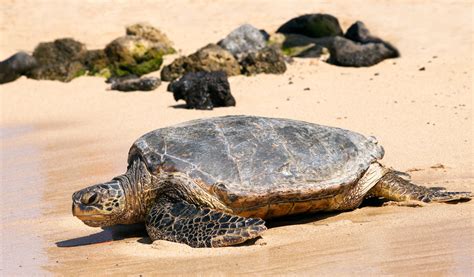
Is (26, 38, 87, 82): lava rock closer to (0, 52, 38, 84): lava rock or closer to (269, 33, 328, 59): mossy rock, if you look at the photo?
(0, 52, 38, 84): lava rock

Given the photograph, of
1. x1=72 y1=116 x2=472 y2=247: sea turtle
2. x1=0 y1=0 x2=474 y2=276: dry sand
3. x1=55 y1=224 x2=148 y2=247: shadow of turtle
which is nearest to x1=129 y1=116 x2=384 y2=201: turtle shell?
x1=72 y1=116 x2=472 y2=247: sea turtle

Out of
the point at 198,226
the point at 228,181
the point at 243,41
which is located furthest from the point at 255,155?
the point at 243,41

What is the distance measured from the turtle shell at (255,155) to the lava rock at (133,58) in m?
9.57

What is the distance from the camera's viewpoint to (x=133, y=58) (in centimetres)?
1571

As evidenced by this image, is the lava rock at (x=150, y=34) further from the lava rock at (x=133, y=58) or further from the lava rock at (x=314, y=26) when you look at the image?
the lava rock at (x=314, y=26)

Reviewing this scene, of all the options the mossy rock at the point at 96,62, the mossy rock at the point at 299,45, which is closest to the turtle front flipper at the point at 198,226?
the mossy rock at the point at 299,45

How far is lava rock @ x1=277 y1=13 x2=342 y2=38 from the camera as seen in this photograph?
57.5ft

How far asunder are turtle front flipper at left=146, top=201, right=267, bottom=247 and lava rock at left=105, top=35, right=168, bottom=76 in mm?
10027

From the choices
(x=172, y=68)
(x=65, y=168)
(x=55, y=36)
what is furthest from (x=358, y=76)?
(x=55, y=36)

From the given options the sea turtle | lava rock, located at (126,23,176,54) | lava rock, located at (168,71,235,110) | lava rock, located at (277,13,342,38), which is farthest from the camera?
lava rock, located at (277,13,342,38)

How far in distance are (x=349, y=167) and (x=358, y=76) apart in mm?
7172

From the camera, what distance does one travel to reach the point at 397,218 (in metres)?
5.76

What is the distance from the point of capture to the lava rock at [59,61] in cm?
1605

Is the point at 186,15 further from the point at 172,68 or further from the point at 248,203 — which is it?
the point at 248,203
